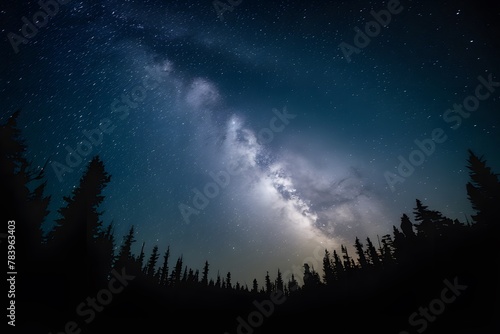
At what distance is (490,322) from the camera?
2094cm

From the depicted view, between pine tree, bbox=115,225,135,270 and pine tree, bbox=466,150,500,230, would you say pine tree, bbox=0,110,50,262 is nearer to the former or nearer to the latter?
pine tree, bbox=115,225,135,270

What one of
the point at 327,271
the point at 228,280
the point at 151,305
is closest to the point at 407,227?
the point at 327,271

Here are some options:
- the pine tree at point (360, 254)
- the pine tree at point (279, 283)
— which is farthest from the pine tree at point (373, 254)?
the pine tree at point (279, 283)

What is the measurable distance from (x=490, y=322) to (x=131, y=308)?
4121 cm

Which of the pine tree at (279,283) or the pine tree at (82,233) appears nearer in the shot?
the pine tree at (82,233)

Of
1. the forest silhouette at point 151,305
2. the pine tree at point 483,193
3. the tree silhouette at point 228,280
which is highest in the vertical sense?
the tree silhouette at point 228,280

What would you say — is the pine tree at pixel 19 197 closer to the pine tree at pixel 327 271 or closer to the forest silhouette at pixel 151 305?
the forest silhouette at pixel 151 305

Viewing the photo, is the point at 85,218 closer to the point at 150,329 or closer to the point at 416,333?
the point at 150,329

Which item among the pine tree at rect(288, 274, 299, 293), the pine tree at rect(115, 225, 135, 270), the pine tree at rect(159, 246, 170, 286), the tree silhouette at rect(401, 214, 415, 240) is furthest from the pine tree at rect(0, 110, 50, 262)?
the pine tree at rect(288, 274, 299, 293)

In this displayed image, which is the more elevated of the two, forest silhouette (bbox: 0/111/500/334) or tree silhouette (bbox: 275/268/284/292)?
tree silhouette (bbox: 275/268/284/292)

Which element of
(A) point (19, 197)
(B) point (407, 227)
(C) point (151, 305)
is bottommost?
(C) point (151, 305)

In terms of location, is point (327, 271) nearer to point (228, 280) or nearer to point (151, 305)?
point (228, 280)

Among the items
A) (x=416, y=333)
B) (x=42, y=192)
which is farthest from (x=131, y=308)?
(x=416, y=333)

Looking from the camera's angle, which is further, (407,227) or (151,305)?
(407,227)
